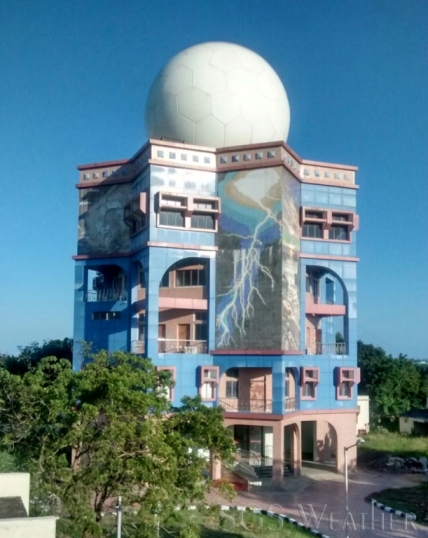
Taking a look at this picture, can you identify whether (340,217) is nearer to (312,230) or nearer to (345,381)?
(312,230)

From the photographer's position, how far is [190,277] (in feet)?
95.0

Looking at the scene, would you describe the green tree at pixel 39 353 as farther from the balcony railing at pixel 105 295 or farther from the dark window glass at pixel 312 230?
the dark window glass at pixel 312 230

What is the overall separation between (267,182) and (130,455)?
16058 mm

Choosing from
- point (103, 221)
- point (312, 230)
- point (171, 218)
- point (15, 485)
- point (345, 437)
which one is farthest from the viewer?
point (103, 221)

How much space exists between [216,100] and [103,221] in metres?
7.88

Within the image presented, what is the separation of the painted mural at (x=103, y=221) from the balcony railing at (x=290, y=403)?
10.2 m

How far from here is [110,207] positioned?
29.6 m

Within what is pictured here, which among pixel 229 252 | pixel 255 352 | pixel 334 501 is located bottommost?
pixel 334 501

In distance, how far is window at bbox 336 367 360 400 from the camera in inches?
1131

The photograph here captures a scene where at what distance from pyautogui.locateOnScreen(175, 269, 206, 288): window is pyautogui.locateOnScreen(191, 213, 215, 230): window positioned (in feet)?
6.89

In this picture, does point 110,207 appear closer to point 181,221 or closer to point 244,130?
point 181,221

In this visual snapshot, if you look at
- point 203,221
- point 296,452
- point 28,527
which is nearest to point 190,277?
point 203,221

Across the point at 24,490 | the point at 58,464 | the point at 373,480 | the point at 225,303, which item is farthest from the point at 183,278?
the point at 24,490

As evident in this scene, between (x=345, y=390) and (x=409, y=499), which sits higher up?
(x=345, y=390)
